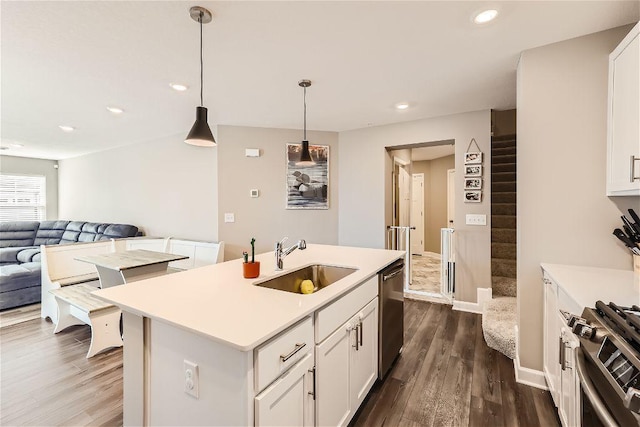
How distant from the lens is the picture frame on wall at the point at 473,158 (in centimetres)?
340

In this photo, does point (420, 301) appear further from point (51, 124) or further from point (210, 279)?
point (51, 124)

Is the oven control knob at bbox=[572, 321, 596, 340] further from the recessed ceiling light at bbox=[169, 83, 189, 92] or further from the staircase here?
the recessed ceiling light at bbox=[169, 83, 189, 92]

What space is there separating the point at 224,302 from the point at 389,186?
3.48 m

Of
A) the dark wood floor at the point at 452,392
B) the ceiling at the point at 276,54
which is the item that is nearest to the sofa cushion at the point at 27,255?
the ceiling at the point at 276,54

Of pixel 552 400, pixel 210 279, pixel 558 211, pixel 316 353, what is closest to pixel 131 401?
pixel 210 279

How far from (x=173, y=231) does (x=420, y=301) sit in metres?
4.05

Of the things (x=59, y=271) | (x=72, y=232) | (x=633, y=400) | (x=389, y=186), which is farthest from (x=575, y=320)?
(x=72, y=232)

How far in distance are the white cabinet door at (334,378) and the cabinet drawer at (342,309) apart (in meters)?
0.04

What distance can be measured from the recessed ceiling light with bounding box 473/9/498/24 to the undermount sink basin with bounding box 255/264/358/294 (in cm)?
180

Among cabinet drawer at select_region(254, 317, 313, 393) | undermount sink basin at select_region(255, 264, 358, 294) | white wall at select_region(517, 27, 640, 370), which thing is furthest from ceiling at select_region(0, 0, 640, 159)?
cabinet drawer at select_region(254, 317, 313, 393)

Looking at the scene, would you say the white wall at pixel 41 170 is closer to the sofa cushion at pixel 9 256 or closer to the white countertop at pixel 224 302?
the sofa cushion at pixel 9 256

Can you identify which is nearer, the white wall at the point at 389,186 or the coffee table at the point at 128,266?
the coffee table at the point at 128,266

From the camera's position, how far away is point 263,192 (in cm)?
423

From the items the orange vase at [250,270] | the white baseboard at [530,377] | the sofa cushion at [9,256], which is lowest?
the white baseboard at [530,377]
